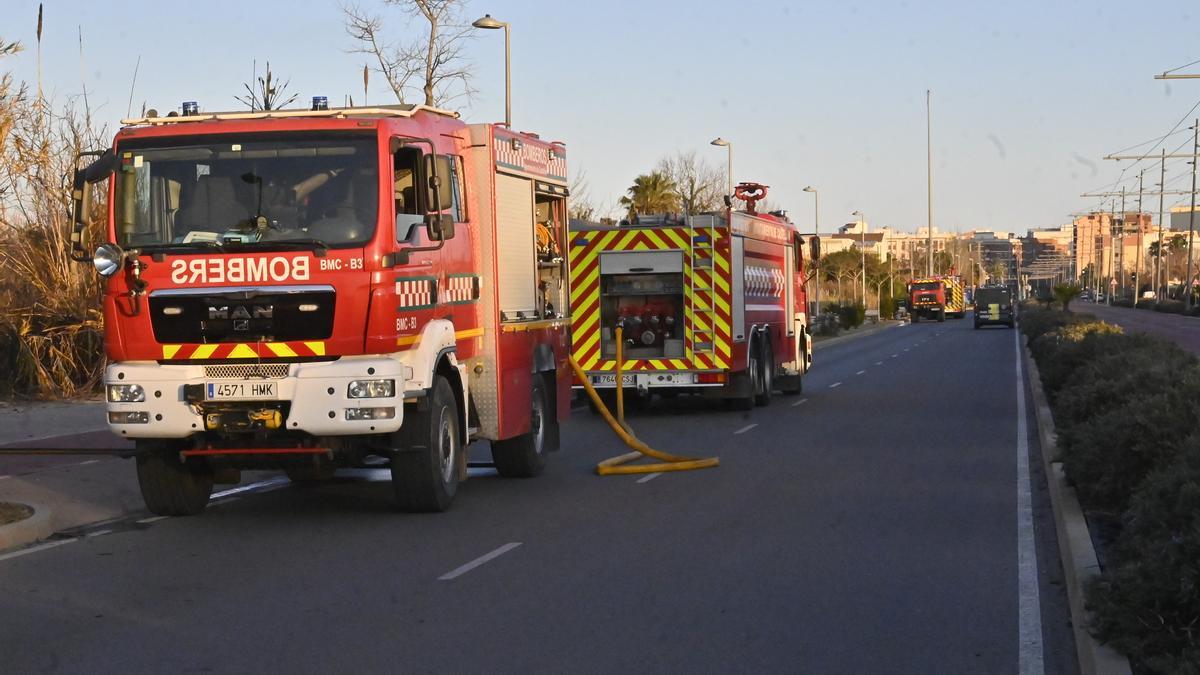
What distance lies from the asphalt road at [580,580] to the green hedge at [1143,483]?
0.56 m

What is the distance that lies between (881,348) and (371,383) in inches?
A: 1677

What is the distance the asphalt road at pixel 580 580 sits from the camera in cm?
783

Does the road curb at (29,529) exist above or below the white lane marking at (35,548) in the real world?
above

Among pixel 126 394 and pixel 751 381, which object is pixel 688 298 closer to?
pixel 751 381

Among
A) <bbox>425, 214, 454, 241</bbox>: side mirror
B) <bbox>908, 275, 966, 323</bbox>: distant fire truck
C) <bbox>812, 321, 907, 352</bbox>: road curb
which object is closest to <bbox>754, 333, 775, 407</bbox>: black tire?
<bbox>425, 214, 454, 241</bbox>: side mirror

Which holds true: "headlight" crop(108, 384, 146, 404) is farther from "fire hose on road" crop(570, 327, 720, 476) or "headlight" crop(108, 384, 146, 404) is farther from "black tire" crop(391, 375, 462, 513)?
"fire hose on road" crop(570, 327, 720, 476)

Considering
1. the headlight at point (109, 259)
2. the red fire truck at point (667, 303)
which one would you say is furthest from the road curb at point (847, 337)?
the headlight at point (109, 259)

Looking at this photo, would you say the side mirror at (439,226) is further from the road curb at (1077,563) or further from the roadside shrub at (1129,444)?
the roadside shrub at (1129,444)

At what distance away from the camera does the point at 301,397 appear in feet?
38.0

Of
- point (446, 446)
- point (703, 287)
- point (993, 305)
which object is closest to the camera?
point (446, 446)

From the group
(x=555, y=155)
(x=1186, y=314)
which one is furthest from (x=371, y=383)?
(x=1186, y=314)

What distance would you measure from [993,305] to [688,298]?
57.7 metres

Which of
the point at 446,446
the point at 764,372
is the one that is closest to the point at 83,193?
the point at 446,446

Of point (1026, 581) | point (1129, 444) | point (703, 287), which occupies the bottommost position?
point (1026, 581)
